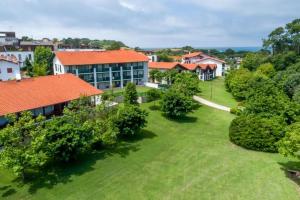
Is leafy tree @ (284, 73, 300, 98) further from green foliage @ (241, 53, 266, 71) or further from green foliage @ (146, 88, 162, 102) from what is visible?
green foliage @ (241, 53, 266, 71)

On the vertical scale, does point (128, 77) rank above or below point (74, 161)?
above

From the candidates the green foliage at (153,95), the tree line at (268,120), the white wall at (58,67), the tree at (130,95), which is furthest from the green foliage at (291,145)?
the white wall at (58,67)

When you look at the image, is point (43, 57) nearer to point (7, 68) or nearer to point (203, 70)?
point (7, 68)

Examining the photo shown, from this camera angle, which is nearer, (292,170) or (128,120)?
(292,170)

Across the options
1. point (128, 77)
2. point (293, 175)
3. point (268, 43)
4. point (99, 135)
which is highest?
point (268, 43)

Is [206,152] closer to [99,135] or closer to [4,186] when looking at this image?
[99,135]

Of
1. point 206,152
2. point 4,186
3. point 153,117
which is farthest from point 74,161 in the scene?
point 153,117

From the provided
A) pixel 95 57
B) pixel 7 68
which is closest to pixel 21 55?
pixel 7 68
